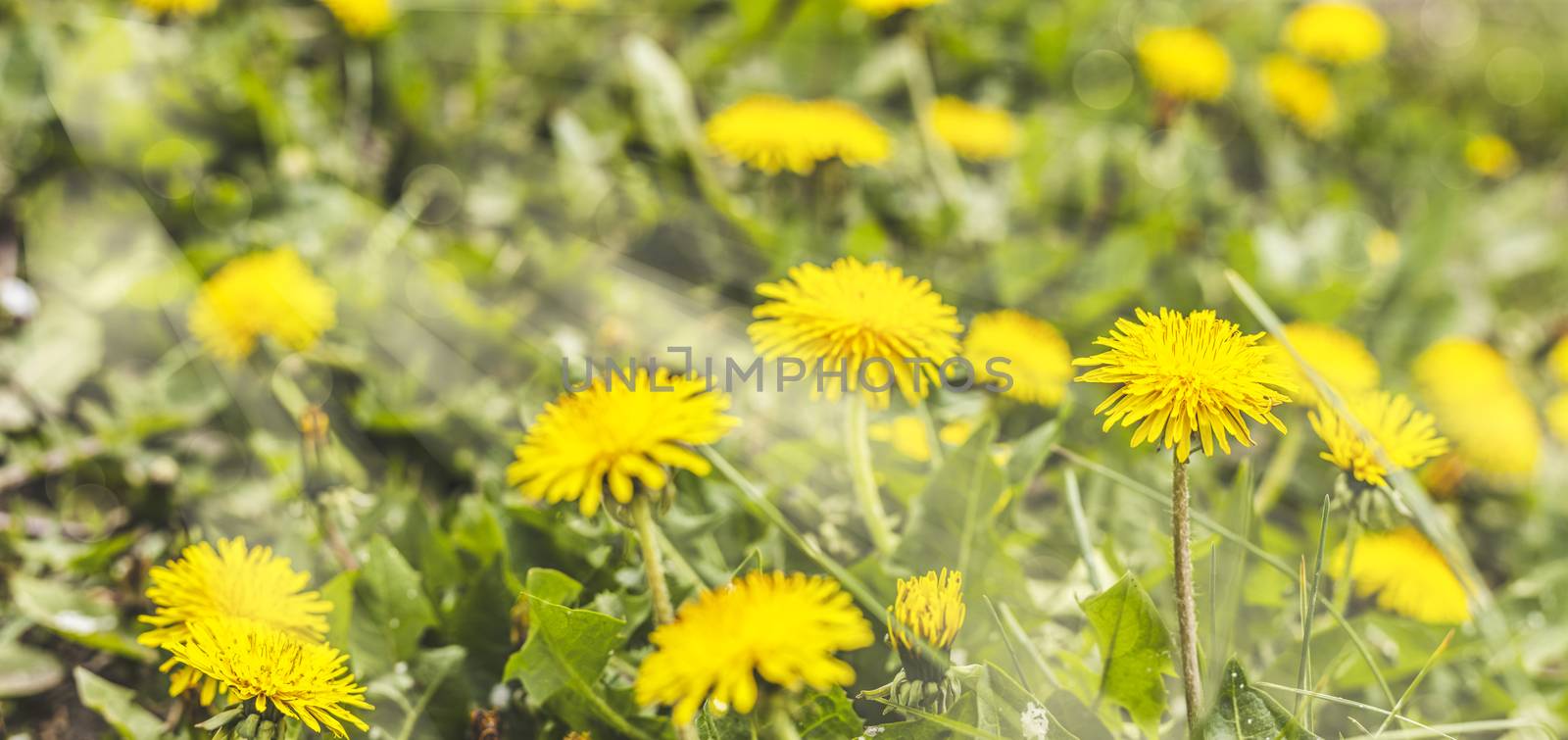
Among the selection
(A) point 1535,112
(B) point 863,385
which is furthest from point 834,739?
(A) point 1535,112

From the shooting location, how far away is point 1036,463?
3.71 ft

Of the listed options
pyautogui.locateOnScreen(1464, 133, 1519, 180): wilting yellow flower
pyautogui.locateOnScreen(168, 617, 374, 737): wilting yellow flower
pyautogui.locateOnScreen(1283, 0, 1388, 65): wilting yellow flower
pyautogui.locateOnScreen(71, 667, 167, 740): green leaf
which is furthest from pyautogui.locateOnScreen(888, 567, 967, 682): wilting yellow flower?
pyautogui.locateOnScreen(1464, 133, 1519, 180): wilting yellow flower

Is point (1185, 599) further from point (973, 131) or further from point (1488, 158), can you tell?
point (1488, 158)

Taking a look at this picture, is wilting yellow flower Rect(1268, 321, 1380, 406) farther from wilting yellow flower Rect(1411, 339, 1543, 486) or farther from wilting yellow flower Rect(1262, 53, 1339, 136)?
wilting yellow flower Rect(1262, 53, 1339, 136)

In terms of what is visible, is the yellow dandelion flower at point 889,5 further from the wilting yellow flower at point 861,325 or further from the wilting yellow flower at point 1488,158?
the wilting yellow flower at point 1488,158

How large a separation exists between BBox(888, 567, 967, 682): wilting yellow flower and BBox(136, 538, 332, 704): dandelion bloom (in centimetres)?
51

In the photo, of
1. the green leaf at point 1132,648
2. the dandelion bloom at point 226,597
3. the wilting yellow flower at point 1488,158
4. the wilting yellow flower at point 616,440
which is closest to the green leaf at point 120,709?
the dandelion bloom at point 226,597

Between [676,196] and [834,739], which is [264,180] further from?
[834,739]

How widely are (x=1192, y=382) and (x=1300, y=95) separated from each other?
1.73m

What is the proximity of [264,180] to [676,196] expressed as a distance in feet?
2.19

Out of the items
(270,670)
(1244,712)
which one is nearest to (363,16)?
(270,670)

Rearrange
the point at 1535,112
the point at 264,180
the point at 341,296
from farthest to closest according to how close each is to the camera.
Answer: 1. the point at 1535,112
2. the point at 264,180
3. the point at 341,296

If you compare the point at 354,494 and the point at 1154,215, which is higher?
the point at 1154,215

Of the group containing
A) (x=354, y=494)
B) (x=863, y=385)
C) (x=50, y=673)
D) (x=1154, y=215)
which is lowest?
(x=50, y=673)
